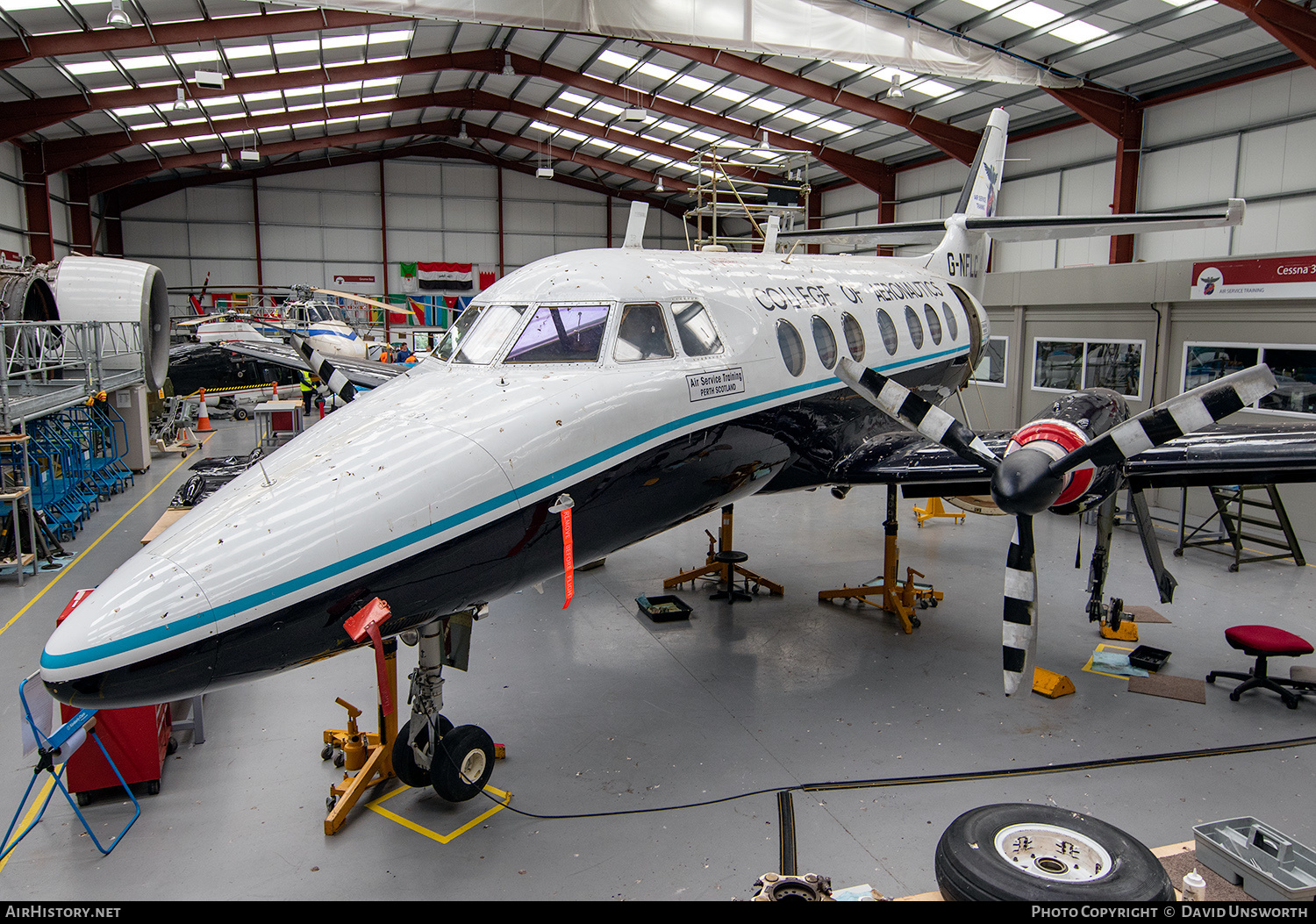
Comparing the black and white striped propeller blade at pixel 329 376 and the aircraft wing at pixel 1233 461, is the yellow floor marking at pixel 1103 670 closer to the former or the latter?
the aircraft wing at pixel 1233 461

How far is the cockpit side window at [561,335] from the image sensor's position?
6.57 meters

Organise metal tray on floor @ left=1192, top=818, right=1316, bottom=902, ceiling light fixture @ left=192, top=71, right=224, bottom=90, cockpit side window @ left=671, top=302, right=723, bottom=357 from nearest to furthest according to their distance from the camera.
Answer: metal tray on floor @ left=1192, top=818, right=1316, bottom=902, cockpit side window @ left=671, top=302, right=723, bottom=357, ceiling light fixture @ left=192, top=71, right=224, bottom=90

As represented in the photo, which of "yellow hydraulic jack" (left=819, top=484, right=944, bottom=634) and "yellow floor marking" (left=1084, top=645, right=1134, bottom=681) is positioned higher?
"yellow hydraulic jack" (left=819, top=484, right=944, bottom=634)

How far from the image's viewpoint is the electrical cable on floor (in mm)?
6598

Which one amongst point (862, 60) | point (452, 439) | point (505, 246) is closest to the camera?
point (452, 439)

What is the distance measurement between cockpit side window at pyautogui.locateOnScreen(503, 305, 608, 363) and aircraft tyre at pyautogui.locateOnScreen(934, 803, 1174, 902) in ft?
13.8

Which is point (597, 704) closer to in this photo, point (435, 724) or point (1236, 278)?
point (435, 724)

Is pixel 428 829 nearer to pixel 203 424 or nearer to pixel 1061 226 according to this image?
pixel 1061 226

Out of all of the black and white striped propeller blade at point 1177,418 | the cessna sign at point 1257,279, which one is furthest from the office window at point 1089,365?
the black and white striped propeller blade at point 1177,418

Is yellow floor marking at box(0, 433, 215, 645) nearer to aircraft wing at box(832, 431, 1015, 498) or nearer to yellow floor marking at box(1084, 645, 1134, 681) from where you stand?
aircraft wing at box(832, 431, 1015, 498)

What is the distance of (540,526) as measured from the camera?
577cm

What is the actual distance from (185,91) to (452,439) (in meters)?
27.7

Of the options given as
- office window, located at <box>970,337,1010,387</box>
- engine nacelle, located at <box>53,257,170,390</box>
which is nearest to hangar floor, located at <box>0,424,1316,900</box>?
engine nacelle, located at <box>53,257,170,390</box>

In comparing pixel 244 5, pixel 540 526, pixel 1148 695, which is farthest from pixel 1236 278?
pixel 244 5
